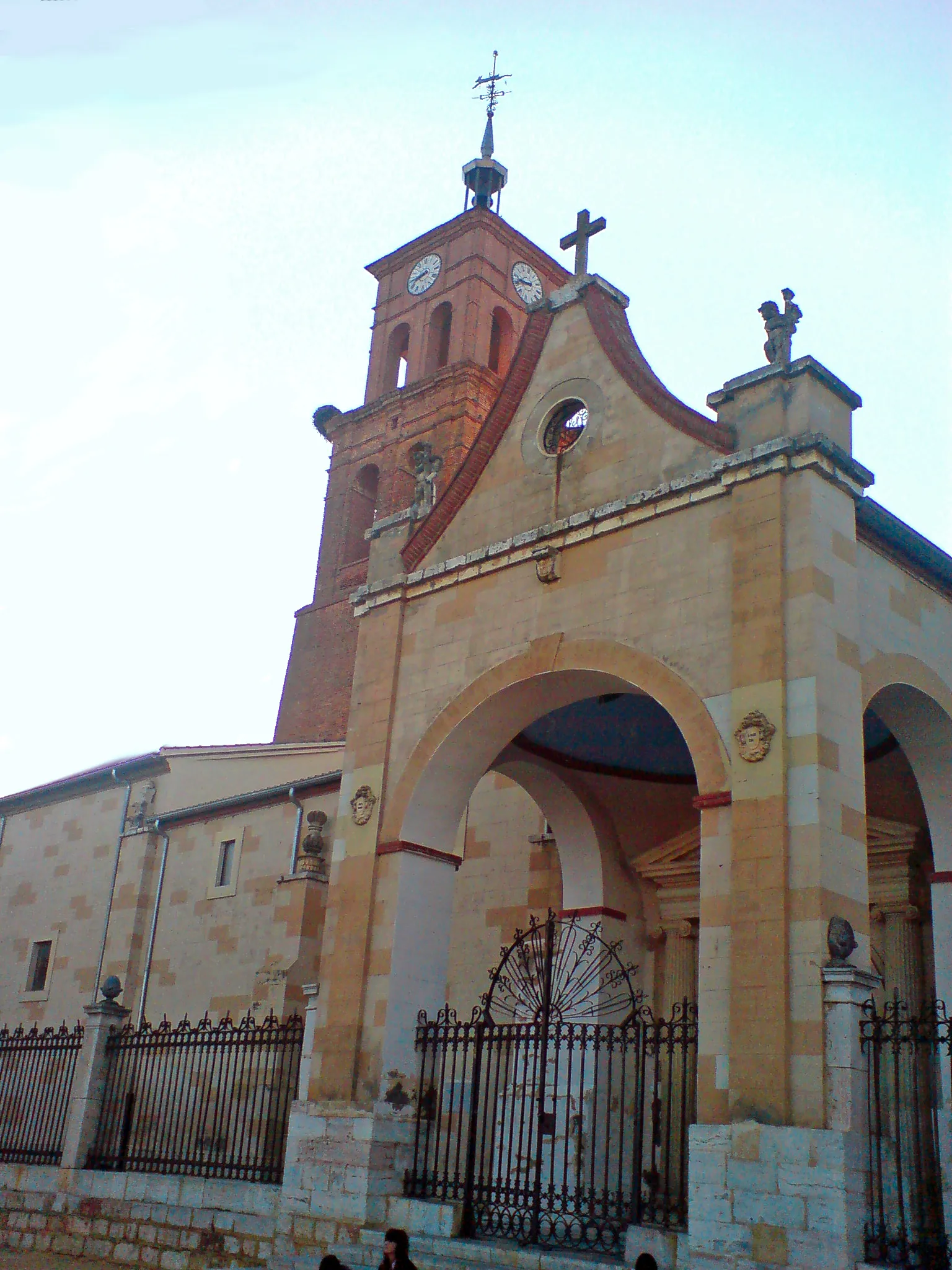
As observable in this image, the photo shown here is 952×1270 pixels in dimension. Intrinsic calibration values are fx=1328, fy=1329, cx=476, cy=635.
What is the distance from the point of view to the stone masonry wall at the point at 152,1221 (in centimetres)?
1375

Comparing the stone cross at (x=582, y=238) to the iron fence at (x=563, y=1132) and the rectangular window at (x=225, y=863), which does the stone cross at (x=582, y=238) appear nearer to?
the iron fence at (x=563, y=1132)

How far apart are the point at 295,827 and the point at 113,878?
16.7ft

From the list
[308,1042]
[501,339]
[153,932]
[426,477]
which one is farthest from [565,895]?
[501,339]

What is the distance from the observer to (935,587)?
13891mm

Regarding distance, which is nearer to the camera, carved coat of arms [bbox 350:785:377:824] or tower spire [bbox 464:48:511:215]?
carved coat of arms [bbox 350:785:377:824]

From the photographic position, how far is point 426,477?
16.6 meters

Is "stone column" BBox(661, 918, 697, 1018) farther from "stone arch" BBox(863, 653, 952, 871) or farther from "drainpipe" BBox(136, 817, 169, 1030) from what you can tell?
"drainpipe" BBox(136, 817, 169, 1030)

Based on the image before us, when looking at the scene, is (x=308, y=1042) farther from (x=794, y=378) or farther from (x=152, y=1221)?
(x=794, y=378)

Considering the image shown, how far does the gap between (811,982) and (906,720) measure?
13.6ft

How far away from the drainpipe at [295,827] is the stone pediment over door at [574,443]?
6.43m

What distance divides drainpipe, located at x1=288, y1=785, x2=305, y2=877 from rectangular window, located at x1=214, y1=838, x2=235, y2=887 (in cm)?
148

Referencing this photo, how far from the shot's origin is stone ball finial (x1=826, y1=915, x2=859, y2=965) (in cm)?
1052

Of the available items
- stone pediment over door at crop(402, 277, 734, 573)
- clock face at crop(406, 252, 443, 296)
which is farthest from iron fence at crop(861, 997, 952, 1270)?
clock face at crop(406, 252, 443, 296)

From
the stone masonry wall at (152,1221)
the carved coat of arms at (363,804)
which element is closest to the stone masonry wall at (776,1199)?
the stone masonry wall at (152,1221)
